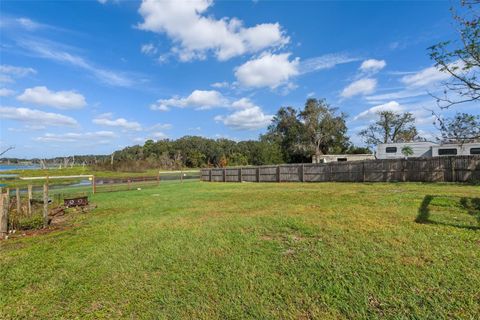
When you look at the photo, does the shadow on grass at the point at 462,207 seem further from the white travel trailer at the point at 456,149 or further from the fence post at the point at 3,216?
the white travel trailer at the point at 456,149

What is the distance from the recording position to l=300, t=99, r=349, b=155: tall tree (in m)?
39.8

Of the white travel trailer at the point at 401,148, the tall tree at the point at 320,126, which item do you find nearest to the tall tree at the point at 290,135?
the tall tree at the point at 320,126

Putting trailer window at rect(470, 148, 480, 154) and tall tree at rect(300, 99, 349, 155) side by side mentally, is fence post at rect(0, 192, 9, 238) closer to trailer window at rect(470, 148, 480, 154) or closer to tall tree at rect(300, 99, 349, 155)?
trailer window at rect(470, 148, 480, 154)

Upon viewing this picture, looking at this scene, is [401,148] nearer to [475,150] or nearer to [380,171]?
[475,150]

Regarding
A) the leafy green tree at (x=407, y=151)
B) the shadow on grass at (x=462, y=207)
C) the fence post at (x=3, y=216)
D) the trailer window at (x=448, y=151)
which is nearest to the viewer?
the shadow on grass at (x=462, y=207)

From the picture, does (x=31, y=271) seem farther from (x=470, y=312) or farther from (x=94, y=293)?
(x=470, y=312)

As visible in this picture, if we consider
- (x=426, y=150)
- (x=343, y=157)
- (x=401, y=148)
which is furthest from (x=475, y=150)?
(x=343, y=157)

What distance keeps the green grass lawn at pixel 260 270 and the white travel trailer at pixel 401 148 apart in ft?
68.2

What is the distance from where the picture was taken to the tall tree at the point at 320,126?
39.8 metres

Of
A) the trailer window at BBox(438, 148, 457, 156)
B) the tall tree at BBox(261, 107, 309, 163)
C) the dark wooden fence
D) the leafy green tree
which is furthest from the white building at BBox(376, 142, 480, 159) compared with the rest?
the tall tree at BBox(261, 107, 309, 163)

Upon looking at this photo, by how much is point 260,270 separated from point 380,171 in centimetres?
1451

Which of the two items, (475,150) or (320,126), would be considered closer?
(475,150)

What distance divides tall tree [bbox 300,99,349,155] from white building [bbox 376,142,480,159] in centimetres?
1415

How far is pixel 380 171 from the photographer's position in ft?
50.2
